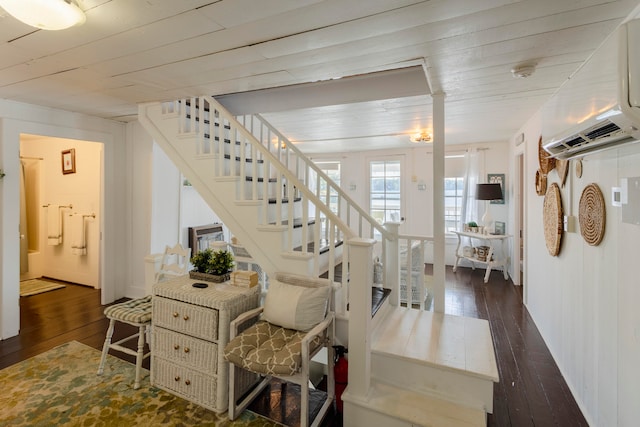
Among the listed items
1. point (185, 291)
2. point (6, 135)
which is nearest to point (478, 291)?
point (185, 291)

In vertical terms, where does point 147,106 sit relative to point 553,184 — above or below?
above

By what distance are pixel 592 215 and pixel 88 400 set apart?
11.6ft

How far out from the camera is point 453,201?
19.4 feet

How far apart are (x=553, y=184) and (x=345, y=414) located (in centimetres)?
255

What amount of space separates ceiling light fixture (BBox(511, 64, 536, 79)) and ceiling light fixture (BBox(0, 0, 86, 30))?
2.43m

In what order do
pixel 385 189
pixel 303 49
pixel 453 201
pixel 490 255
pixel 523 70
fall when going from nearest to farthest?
pixel 303 49, pixel 523 70, pixel 490 255, pixel 453 201, pixel 385 189

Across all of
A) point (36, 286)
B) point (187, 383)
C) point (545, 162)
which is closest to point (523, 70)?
point (545, 162)

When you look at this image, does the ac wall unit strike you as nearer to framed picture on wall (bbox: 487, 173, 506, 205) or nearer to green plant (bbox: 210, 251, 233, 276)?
green plant (bbox: 210, 251, 233, 276)

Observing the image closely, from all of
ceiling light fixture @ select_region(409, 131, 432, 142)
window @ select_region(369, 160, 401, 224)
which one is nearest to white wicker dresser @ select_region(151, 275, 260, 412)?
ceiling light fixture @ select_region(409, 131, 432, 142)

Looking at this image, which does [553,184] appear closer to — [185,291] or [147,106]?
[185,291]

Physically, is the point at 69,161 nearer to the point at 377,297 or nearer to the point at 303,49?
the point at 303,49

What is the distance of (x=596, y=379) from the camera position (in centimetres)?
187

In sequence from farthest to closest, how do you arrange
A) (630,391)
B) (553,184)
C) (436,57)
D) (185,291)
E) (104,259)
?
1. (104,259)
2. (553,184)
3. (185,291)
4. (436,57)
5. (630,391)

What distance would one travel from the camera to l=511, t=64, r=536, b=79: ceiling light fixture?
78.0 inches
